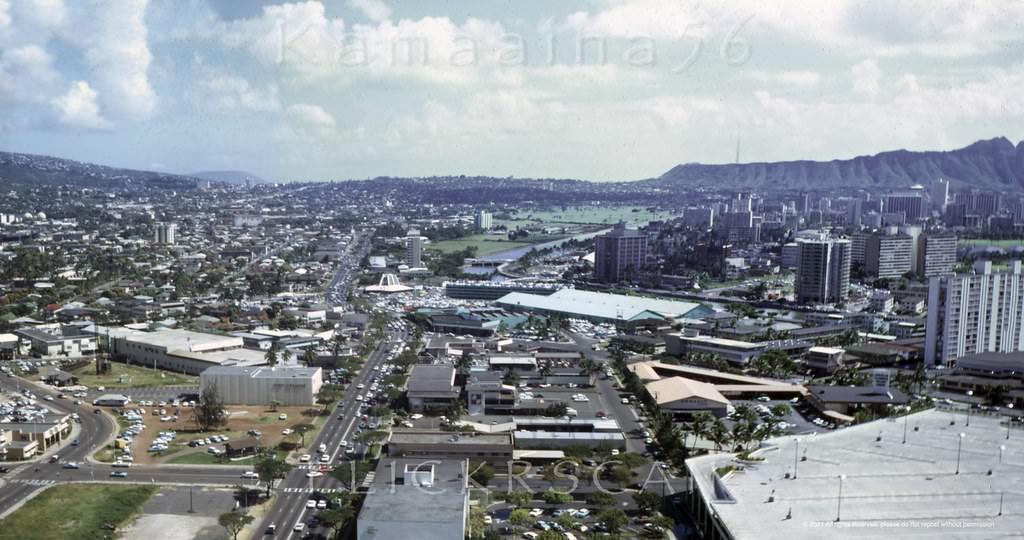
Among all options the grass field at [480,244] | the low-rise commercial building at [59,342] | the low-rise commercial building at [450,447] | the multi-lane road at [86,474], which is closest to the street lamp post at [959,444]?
the low-rise commercial building at [450,447]

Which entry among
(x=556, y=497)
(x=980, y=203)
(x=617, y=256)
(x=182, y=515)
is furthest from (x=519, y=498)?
(x=980, y=203)

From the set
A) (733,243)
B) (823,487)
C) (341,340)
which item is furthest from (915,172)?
(823,487)

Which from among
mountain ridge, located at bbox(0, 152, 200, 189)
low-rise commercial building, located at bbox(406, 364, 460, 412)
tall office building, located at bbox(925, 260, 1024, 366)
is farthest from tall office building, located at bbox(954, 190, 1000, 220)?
mountain ridge, located at bbox(0, 152, 200, 189)

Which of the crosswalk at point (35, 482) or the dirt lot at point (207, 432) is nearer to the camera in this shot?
the crosswalk at point (35, 482)

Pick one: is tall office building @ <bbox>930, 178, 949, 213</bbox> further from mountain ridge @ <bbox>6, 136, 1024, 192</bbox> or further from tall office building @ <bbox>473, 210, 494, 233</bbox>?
tall office building @ <bbox>473, 210, 494, 233</bbox>

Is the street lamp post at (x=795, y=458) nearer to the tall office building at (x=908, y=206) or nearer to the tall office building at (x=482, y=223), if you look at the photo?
the tall office building at (x=482, y=223)

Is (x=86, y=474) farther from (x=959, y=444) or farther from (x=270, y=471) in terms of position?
(x=959, y=444)
